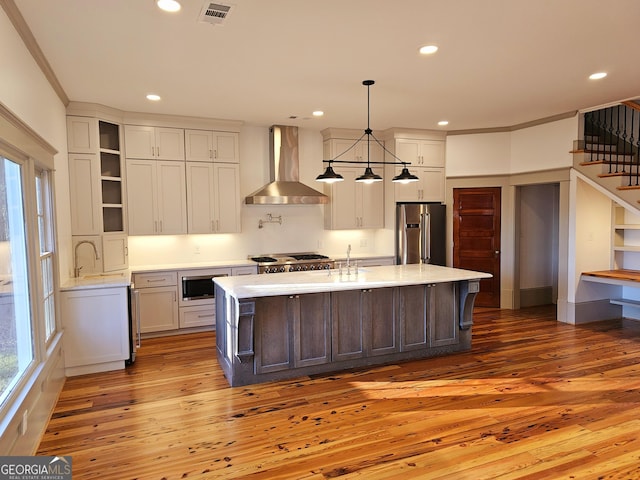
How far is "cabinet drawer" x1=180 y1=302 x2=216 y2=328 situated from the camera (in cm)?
560

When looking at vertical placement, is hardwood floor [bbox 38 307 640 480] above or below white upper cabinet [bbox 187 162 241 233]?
below

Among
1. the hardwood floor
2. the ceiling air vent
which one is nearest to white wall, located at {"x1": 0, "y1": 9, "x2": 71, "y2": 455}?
the hardwood floor

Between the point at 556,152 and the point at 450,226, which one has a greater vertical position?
the point at 556,152

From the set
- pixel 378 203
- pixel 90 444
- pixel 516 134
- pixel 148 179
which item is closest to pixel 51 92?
pixel 148 179

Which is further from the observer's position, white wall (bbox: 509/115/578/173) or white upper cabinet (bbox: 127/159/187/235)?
white wall (bbox: 509/115/578/173)

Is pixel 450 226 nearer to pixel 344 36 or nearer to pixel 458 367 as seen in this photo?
pixel 458 367

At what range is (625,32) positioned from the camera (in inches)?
125

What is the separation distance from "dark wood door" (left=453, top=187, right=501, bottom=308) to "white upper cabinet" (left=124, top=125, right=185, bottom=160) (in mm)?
4360

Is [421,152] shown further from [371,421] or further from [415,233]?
[371,421]

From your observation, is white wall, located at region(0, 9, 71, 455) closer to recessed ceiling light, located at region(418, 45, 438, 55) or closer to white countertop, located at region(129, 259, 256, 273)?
white countertop, located at region(129, 259, 256, 273)

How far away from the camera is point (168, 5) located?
2672mm

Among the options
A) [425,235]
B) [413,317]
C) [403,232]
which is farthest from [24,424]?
[425,235]

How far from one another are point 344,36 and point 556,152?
424cm

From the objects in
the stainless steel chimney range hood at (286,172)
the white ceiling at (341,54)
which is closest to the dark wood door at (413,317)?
the white ceiling at (341,54)
